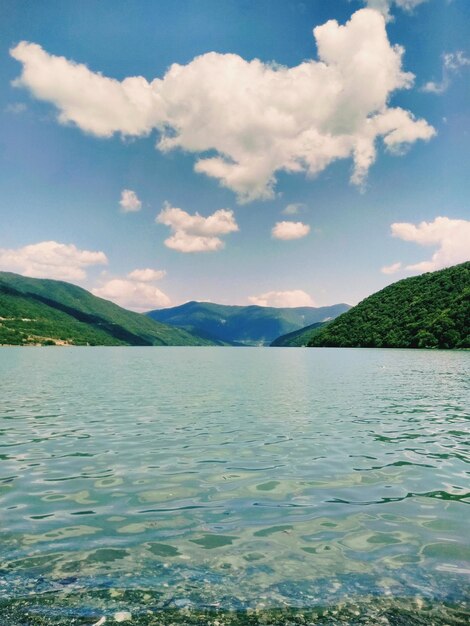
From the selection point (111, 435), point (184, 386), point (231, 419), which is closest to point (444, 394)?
point (231, 419)

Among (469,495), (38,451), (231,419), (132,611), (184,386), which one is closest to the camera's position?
(132,611)

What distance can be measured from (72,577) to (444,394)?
42.7 meters

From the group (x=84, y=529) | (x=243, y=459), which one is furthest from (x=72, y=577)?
(x=243, y=459)

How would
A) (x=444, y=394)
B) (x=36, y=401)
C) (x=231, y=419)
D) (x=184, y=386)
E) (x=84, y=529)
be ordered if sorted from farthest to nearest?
(x=184, y=386) → (x=444, y=394) → (x=36, y=401) → (x=231, y=419) → (x=84, y=529)

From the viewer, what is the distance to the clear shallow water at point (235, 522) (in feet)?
27.3

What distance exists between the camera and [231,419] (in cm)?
3081

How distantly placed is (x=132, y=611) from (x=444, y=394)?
43.0 meters

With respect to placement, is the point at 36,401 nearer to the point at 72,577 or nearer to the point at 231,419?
the point at 231,419

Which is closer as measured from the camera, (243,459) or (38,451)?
(243,459)

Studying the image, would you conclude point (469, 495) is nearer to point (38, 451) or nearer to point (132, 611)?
point (132, 611)

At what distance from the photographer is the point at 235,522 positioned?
12.6 m

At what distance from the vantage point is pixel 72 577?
9242 mm

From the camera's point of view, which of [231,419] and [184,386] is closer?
[231,419]

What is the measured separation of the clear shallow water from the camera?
8320 millimetres
